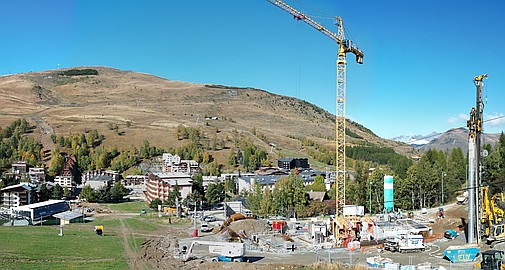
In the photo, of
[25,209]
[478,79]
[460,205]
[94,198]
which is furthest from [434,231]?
[94,198]

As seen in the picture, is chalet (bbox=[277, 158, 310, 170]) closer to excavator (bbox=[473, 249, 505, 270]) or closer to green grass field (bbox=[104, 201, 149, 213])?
green grass field (bbox=[104, 201, 149, 213])

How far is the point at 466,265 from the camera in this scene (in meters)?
27.4

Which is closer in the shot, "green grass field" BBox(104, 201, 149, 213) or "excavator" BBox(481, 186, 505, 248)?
"excavator" BBox(481, 186, 505, 248)

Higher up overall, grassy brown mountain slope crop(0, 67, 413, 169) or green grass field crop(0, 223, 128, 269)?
grassy brown mountain slope crop(0, 67, 413, 169)

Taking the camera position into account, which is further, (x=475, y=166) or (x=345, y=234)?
(x=345, y=234)

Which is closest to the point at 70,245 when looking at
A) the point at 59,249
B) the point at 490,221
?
the point at 59,249

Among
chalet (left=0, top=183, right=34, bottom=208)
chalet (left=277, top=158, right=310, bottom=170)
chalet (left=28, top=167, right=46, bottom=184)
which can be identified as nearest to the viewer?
chalet (left=0, top=183, right=34, bottom=208)

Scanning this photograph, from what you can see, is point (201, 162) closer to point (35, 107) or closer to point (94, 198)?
point (94, 198)

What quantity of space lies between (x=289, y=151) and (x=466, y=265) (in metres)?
102

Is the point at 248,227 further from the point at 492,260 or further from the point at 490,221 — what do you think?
the point at 492,260

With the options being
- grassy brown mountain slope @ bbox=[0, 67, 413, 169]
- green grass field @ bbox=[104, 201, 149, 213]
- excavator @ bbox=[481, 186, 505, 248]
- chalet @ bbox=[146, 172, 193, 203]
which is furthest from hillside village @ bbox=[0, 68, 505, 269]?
excavator @ bbox=[481, 186, 505, 248]

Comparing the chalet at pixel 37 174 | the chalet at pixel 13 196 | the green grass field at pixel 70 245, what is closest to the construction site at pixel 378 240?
the green grass field at pixel 70 245

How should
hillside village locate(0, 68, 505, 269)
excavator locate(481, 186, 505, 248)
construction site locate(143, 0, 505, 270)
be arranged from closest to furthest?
construction site locate(143, 0, 505, 270)
excavator locate(481, 186, 505, 248)
hillside village locate(0, 68, 505, 269)

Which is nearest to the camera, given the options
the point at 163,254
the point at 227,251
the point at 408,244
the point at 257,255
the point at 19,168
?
the point at 227,251
